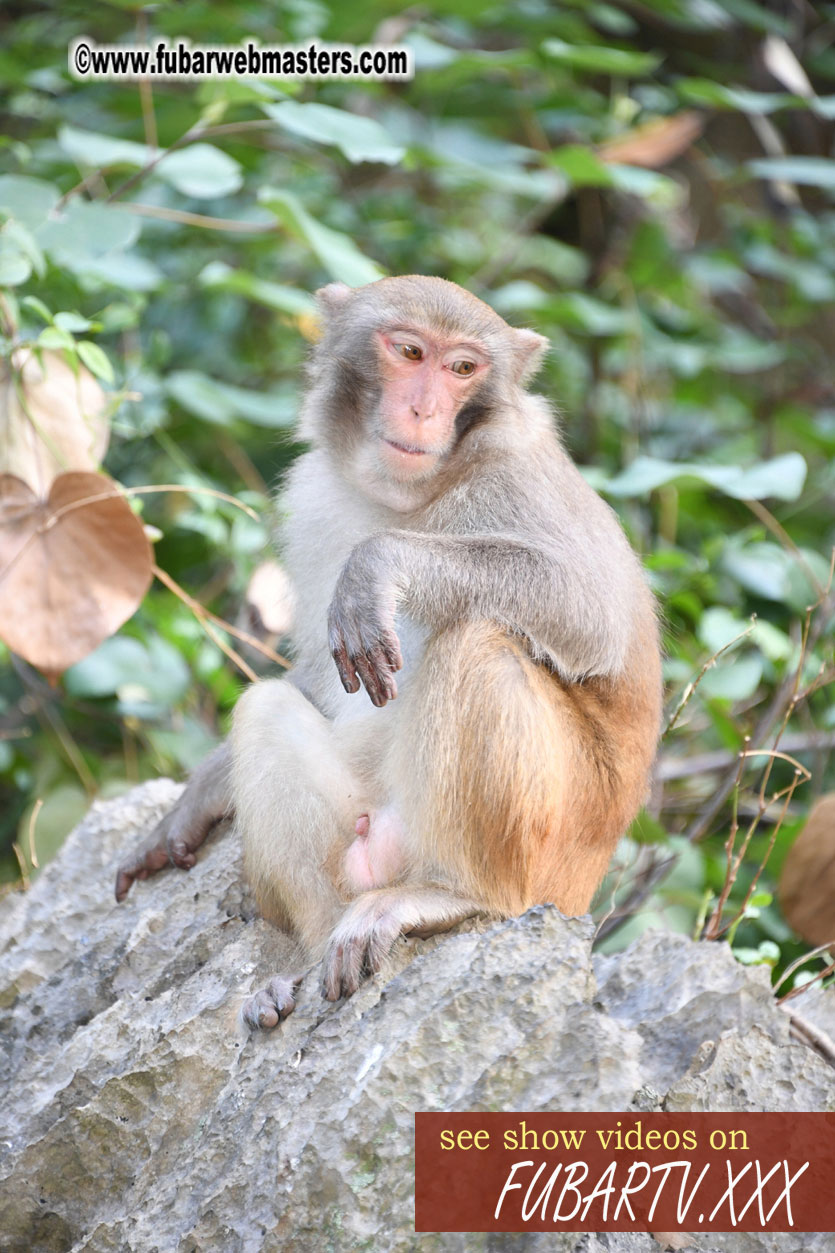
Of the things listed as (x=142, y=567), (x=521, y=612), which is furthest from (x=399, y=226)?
→ (x=521, y=612)

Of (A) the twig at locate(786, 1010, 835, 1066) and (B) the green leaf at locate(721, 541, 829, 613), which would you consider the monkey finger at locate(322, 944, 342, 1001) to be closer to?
(A) the twig at locate(786, 1010, 835, 1066)

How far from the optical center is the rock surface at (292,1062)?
9.57ft

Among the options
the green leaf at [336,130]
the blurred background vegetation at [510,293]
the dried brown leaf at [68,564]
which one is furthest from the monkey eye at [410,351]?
the green leaf at [336,130]

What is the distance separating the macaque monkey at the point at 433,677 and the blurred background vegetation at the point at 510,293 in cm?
44

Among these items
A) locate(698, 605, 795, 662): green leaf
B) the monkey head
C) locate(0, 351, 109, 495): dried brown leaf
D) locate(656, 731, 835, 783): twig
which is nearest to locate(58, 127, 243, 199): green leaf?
locate(0, 351, 109, 495): dried brown leaf

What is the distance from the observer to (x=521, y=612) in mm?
3744

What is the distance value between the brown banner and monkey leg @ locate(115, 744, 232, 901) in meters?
1.66

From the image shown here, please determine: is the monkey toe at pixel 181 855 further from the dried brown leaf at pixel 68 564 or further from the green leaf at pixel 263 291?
the green leaf at pixel 263 291

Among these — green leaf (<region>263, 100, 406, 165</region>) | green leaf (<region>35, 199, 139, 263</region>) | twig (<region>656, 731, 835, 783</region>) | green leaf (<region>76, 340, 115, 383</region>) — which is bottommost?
twig (<region>656, 731, 835, 783</region>)

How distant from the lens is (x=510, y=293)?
729 centimetres

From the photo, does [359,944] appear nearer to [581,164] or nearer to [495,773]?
[495,773]

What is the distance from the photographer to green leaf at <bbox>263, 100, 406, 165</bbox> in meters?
5.29

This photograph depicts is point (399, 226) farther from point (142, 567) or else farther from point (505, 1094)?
point (505, 1094)

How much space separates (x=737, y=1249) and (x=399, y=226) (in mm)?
6893
